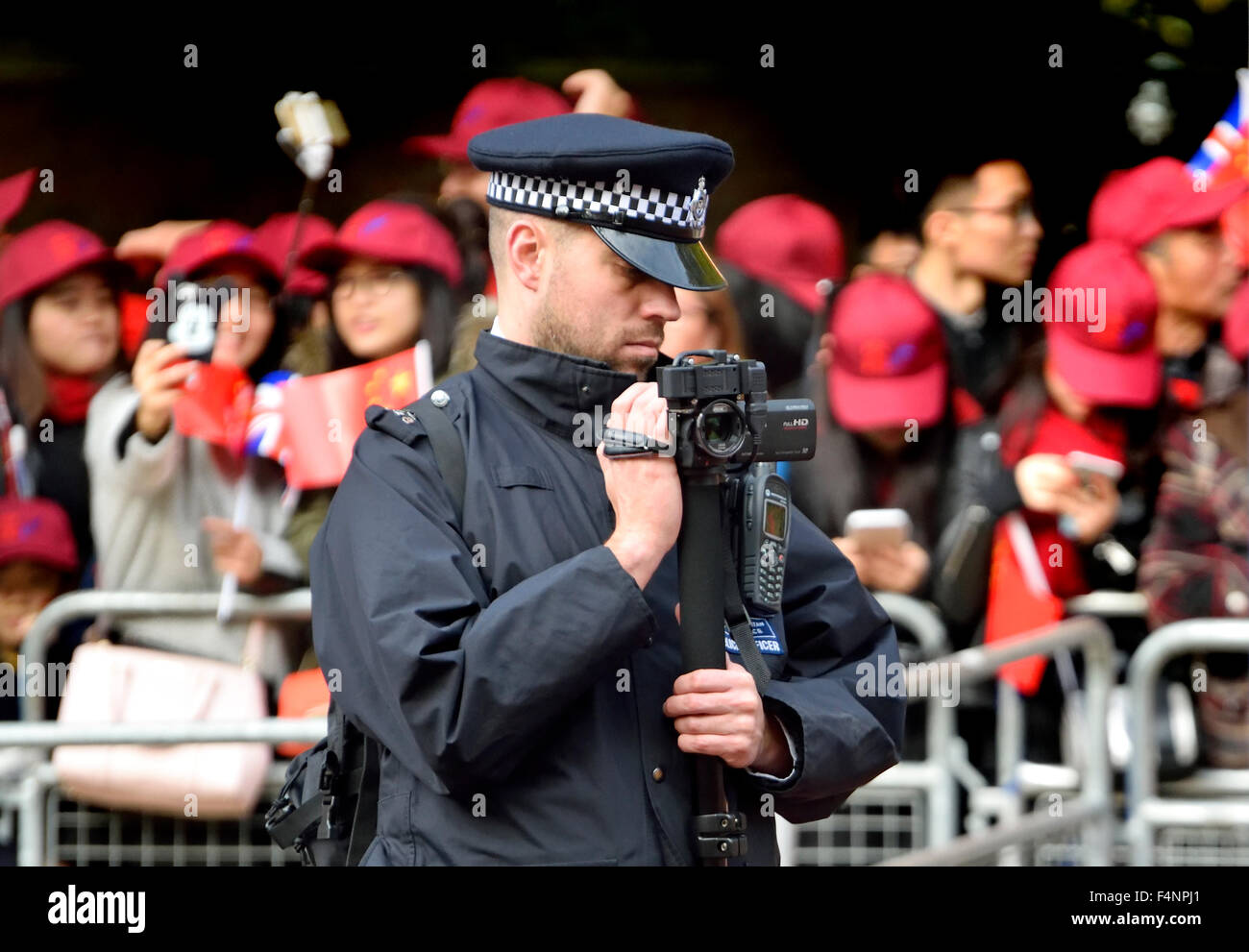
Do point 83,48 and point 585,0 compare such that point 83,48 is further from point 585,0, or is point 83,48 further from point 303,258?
point 585,0

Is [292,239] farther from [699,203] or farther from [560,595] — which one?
[560,595]

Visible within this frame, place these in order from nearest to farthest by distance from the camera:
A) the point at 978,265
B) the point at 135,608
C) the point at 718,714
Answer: the point at 718,714 → the point at 135,608 → the point at 978,265

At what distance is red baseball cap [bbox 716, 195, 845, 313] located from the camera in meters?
5.79

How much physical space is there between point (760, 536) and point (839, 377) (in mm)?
3002

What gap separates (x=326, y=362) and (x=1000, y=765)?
2.19m

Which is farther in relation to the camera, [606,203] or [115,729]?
[115,729]

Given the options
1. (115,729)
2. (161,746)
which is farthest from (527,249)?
(161,746)

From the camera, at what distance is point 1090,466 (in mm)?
5746

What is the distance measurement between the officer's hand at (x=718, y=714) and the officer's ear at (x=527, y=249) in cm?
60

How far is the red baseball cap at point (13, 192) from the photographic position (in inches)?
225

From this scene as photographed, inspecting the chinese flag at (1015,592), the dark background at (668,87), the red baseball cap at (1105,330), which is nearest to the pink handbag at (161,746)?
the dark background at (668,87)

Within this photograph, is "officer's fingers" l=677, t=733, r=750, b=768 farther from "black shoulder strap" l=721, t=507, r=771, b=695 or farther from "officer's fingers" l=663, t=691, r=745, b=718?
"black shoulder strap" l=721, t=507, r=771, b=695

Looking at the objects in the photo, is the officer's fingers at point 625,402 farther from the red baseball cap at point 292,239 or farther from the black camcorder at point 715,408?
the red baseball cap at point 292,239

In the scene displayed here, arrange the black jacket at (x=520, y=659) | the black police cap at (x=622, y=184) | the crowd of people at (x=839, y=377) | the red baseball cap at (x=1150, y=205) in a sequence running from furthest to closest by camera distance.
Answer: the red baseball cap at (x=1150, y=205)
the crowd of people at (x=839, y=377)
the black police cap at (x=622, y=184)
the black jacket at (x=520, y=659)
